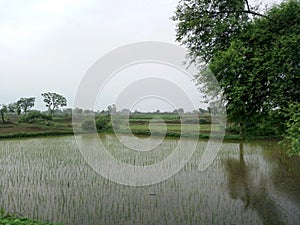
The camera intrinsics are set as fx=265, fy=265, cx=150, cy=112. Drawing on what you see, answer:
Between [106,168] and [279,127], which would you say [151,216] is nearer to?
[106,168]

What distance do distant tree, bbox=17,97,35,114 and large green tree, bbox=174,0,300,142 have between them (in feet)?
81.1

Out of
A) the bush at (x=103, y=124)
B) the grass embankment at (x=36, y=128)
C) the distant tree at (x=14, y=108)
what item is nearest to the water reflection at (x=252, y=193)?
the bush at (x=103, y=124)

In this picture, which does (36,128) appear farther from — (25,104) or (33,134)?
(25,104)

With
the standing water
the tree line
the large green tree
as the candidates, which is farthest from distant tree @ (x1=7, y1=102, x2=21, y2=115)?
the large green tree

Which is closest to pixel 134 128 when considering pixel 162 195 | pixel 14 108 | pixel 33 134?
pixel 33 134

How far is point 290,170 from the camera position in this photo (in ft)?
24.8

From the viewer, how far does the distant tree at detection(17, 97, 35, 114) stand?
90.3ft

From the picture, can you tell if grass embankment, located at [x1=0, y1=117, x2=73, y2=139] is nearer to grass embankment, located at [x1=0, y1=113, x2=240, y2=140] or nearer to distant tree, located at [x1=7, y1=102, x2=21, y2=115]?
grass embankment, located at [x1=0, y1=113, x2=240, y2=140]

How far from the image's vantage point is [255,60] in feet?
19.5

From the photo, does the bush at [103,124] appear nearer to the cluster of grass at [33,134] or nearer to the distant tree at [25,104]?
the cluster of grass at [33,134]

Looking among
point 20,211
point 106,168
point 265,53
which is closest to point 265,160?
→ point 265,53

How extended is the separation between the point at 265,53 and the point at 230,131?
39.0ft

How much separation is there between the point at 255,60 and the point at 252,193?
2906 mm

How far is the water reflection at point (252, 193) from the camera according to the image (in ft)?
14.9
